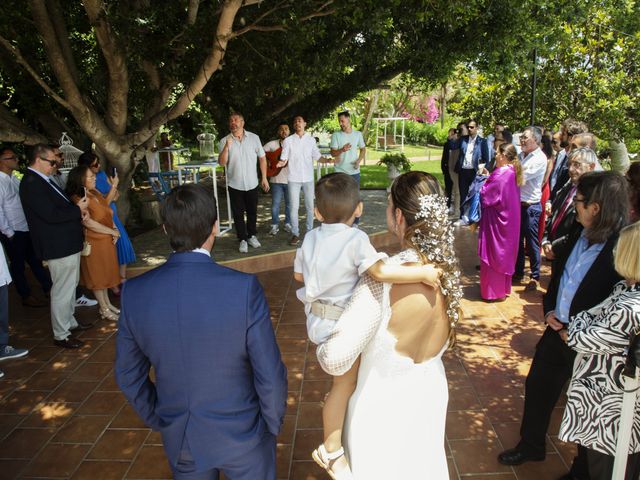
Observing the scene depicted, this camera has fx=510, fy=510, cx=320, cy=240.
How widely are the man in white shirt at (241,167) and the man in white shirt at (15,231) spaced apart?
269cm

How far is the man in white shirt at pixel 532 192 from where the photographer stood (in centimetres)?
636

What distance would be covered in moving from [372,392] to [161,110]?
697 cm

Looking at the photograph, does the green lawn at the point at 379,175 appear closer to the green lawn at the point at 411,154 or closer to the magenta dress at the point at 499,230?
the green lawn at the point at 411,154

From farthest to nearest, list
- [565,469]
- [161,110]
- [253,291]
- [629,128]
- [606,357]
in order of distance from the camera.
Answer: [629,128] < [161,110] < [565,469] < [606,357] < [253,291]

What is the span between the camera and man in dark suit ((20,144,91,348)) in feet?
16.0

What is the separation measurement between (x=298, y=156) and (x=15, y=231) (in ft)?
13.2

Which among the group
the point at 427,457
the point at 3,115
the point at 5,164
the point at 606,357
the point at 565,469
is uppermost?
the point at 3,115

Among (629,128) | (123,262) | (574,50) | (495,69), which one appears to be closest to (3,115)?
(123,262)

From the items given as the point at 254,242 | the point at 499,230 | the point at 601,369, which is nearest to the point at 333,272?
the point at 601,369

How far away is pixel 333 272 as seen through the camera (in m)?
2.37

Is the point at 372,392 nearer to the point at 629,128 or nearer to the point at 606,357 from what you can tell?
the point at 606,357

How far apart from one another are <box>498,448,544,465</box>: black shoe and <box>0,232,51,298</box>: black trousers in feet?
18.6

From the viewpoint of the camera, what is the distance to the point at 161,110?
8008 mm

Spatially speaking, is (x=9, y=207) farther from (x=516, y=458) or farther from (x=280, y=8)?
(x=516, y=458)
